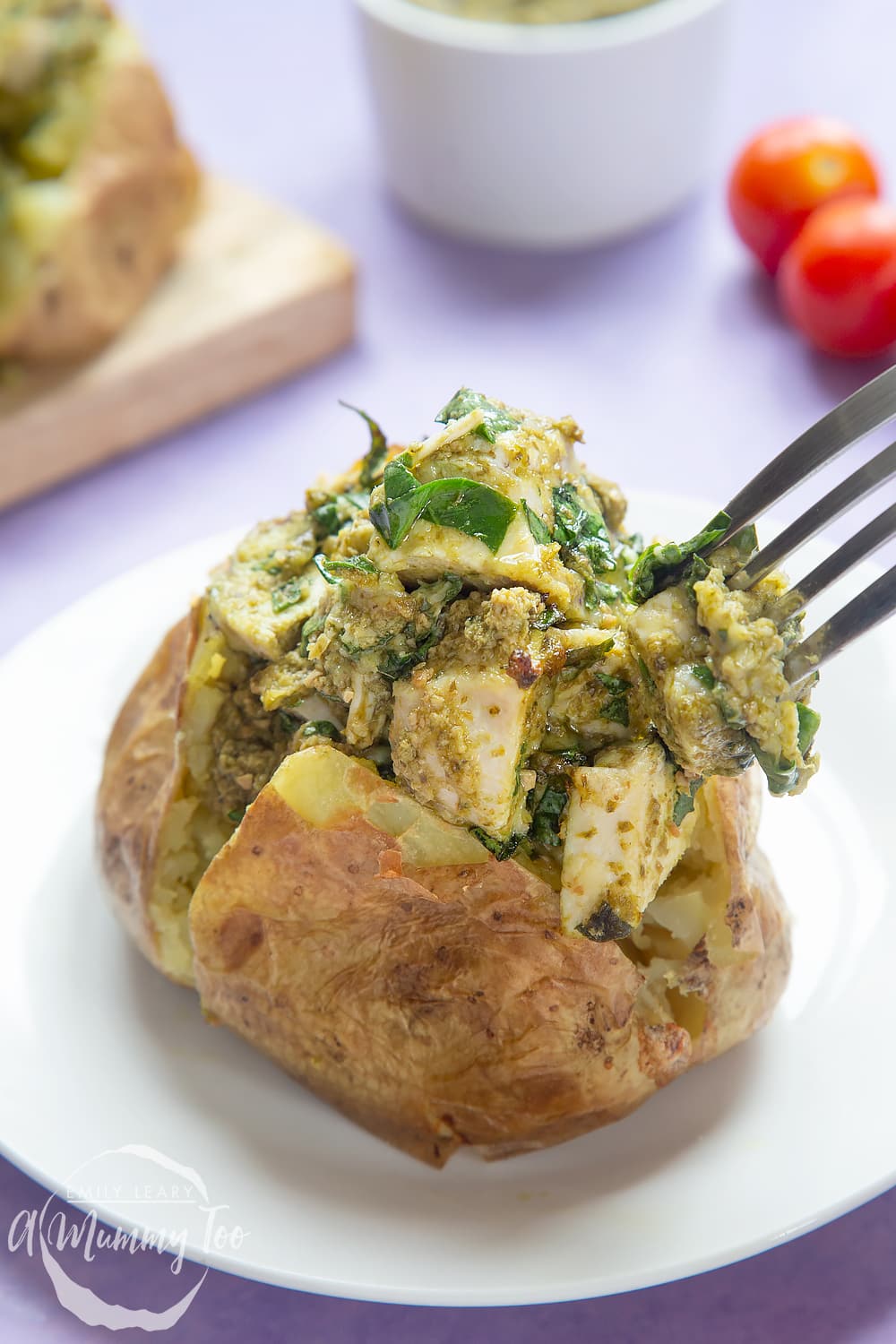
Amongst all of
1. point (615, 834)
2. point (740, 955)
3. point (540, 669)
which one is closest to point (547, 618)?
point (540, 669)

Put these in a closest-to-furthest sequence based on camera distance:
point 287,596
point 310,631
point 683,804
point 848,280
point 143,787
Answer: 1. point 683,804
2. point 310,631
3. point 287,596
4. point 143,787
5. point 848,280

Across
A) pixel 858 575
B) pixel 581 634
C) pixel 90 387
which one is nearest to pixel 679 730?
pixel 581 634

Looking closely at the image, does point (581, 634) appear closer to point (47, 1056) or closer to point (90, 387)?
point (47, 1056)

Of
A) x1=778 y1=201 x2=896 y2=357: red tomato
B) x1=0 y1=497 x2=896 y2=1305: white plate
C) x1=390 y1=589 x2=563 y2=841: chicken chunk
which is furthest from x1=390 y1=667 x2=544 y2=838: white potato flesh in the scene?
x1=778 y1=201 x2=896 y2=357: red tomato

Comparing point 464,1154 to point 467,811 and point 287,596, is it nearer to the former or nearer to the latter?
point 467,811

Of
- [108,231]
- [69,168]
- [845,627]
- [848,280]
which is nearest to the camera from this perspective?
[845,627]
